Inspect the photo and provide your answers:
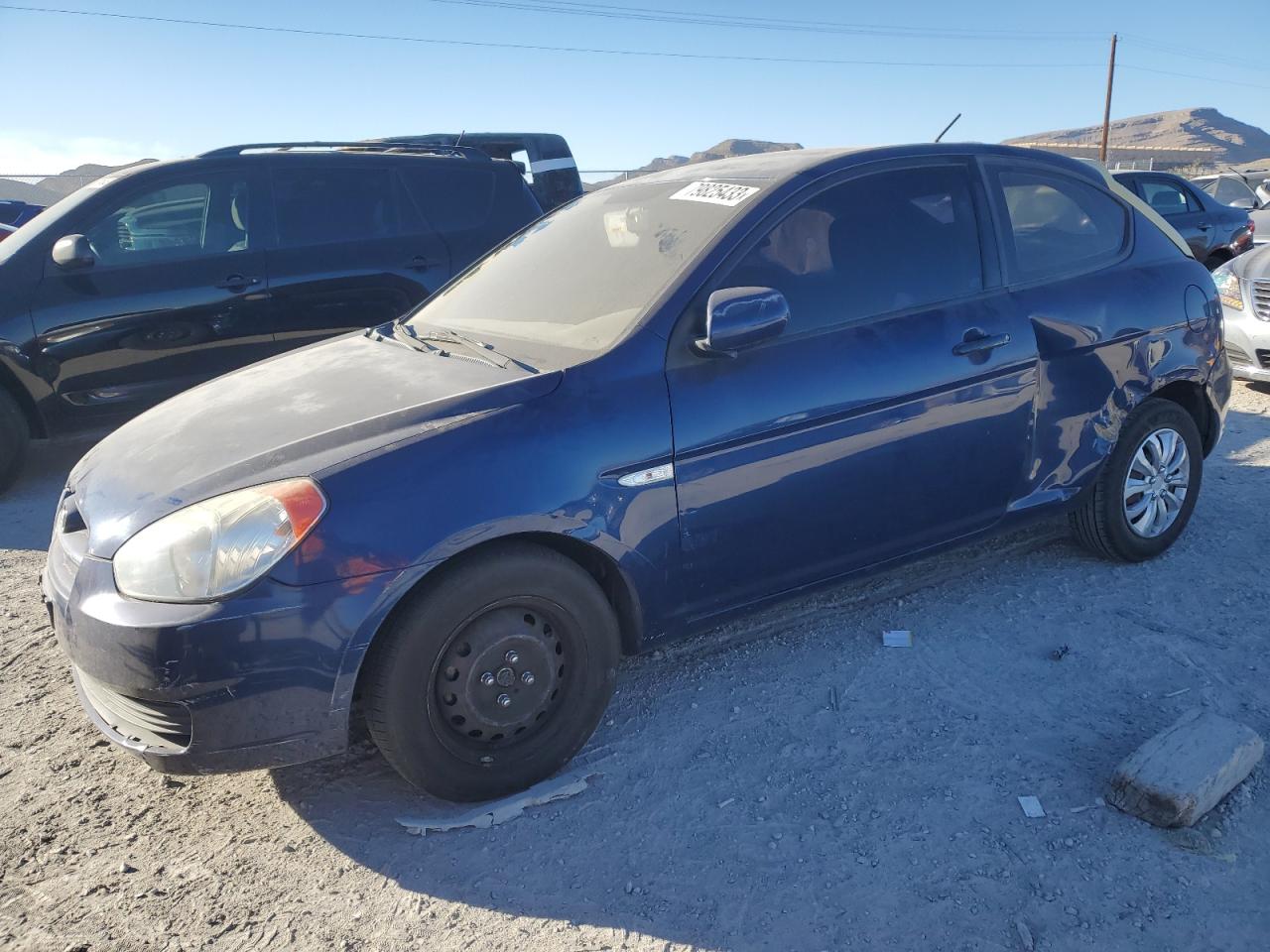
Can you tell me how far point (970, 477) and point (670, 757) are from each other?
4.92 feet

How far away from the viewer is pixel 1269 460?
5.66m

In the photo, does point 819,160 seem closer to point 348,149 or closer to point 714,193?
point 714,193

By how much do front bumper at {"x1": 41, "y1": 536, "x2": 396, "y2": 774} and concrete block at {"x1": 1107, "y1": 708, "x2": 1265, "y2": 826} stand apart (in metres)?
2.07

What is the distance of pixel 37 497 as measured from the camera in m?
5.76

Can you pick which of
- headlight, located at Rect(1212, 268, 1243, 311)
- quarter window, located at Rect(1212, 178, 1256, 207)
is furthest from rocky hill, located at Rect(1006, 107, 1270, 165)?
headlight, located at Rect(1212, 268, 1243, 311)

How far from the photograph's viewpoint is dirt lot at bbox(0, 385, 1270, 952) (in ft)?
7.73

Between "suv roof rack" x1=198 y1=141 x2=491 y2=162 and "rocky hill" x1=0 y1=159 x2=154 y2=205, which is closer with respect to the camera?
"suv roof rack" x1=198 y1=141 x2=491 y2=162

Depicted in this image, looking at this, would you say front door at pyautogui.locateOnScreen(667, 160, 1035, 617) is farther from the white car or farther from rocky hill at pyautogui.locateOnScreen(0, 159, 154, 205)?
rocky hill at pyautogui.locateOnScreen(0, 159, 154, 205)

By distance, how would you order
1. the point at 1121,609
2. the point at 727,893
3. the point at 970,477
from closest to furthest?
the point at 727,893, the point at 970,477, the point at 1121,609

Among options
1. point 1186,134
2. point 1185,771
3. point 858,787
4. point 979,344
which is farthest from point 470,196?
point 1186,134

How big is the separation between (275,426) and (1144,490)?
11.4 ft

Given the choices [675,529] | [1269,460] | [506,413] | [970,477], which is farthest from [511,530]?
[1269,460]

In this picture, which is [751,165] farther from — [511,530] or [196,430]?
[196,430]

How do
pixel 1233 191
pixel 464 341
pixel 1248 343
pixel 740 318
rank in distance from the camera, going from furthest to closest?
pixel 1233 191 → pixel 1248 343 → pixel 464 341 → pixel 740 318
